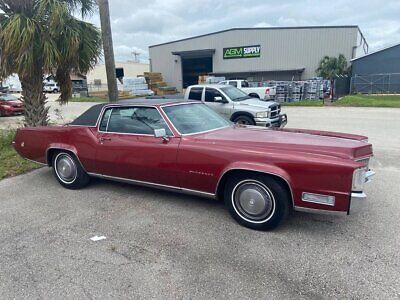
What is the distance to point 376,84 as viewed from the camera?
26.6 m

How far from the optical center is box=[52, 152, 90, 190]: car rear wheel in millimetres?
4977

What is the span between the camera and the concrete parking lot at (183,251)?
2.61 metres

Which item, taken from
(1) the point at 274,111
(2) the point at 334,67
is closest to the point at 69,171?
(1) the point at 274,111

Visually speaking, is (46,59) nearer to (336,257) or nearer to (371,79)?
(336,257)

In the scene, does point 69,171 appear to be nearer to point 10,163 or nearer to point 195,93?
point 10,163

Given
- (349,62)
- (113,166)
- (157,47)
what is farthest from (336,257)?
(157,47)

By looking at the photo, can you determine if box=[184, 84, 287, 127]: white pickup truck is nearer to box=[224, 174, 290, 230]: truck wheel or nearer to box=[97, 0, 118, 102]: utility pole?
box=[97, 0, 118, 102]: utility pole

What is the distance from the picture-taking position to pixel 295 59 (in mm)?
30562

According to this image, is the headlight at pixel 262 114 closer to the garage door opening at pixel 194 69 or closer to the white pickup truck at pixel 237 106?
the white pickup truck at pixel 237 106

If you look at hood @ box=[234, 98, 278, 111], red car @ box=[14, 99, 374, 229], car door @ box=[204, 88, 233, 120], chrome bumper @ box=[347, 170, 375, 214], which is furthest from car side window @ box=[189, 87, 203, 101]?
chrome bumper @ box=[347, 170, 375, 214]

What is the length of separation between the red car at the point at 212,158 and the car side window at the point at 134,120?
0.05 ft

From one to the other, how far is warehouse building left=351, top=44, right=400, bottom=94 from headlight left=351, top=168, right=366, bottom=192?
27.2 m

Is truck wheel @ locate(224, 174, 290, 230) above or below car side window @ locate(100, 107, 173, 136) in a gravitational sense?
below

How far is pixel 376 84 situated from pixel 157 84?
77.2 ft
